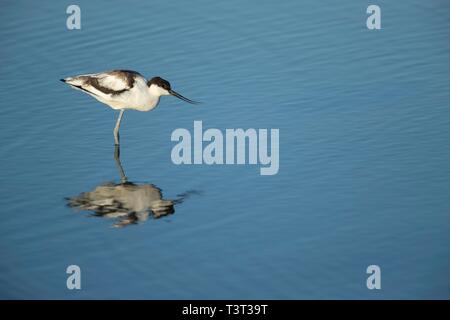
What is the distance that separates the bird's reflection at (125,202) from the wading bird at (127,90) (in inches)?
72.4

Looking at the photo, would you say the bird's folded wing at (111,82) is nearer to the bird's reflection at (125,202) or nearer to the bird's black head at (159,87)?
the bird's black head at (159,87)

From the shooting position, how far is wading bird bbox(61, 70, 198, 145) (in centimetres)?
1870

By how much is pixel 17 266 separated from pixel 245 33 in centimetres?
956

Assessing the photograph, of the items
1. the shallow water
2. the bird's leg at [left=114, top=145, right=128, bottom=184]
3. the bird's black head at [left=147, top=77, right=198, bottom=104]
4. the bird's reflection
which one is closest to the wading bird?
the bird's black head at [left=147, top=77, right=198, bottom=104]

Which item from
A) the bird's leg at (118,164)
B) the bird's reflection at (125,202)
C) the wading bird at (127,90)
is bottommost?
the bird's reflection at (125,202)

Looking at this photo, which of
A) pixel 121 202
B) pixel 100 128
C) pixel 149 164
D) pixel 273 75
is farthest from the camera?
pixel 273 75

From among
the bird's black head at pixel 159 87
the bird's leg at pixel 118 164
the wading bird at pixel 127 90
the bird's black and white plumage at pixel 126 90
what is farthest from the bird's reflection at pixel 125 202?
the bird's black head at pixel 159 87

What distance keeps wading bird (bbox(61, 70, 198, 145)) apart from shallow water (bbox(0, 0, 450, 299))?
510 millimetres

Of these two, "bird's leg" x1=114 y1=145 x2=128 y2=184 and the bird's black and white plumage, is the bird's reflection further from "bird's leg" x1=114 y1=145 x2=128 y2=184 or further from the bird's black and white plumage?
the bird's black and white plumage

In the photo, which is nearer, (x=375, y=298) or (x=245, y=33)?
(x=375, y=298)

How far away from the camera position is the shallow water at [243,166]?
14352 millimetres

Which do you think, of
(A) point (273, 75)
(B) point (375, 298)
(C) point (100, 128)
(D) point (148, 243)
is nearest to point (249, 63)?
(A) point (273, 75)
